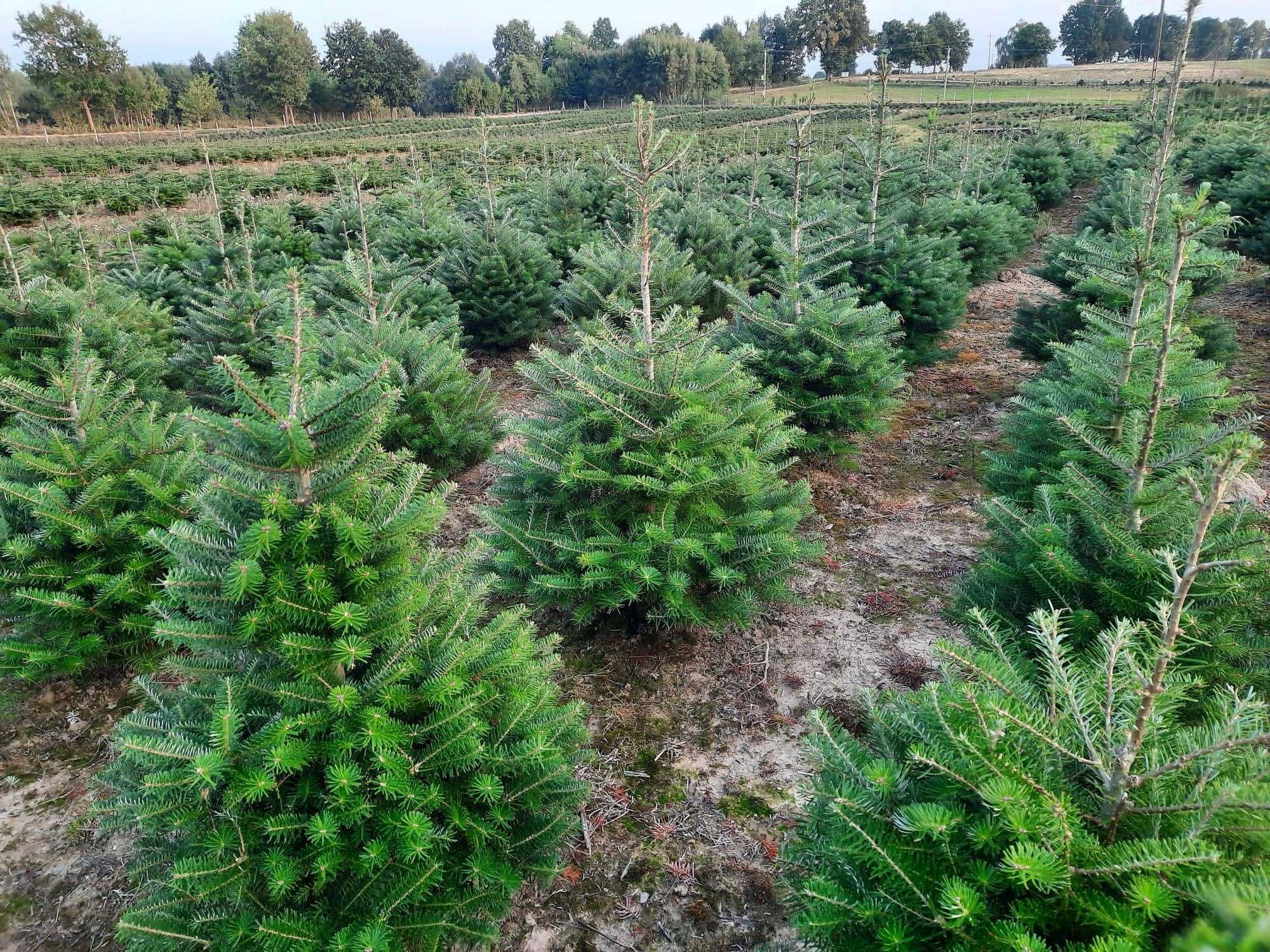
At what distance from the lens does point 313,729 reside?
2.42 m

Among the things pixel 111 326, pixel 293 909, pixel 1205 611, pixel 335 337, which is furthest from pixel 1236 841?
pixel 111 326

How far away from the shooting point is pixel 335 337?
20.8 ft

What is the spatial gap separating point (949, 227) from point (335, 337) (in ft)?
28.9

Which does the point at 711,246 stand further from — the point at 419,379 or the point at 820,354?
the point at 419,379

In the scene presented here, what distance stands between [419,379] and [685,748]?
419 cm

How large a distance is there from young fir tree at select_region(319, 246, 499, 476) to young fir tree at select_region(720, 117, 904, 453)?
9.01ft

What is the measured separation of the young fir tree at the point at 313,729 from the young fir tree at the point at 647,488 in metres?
1.41

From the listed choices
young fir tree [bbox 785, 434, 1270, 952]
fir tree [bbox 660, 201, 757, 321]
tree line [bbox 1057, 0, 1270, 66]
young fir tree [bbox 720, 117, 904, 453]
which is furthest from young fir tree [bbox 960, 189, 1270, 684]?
tree line [bbox 1057, 0, 1270, 66]

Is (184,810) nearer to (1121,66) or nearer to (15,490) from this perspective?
(15,490)

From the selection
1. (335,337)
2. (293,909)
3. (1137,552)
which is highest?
(335,337)

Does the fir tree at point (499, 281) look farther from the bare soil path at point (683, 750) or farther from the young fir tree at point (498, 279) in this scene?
the bare soil path at point (683, 750)

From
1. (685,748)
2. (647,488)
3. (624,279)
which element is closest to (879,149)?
(624,279)

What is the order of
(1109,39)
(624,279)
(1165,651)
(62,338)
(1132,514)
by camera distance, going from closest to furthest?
(1165,651) < (1132,514) < (62,338) < (624,279) < (1109,39)

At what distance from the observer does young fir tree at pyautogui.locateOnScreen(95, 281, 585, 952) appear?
2264 millimetres
